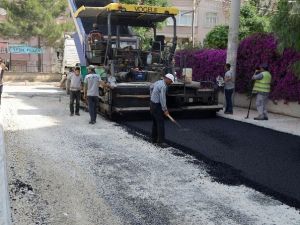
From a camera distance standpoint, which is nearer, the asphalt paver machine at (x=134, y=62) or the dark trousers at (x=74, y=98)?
the asphalt paver machine at (x=134, y=62)

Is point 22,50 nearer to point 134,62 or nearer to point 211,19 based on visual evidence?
point 134,62

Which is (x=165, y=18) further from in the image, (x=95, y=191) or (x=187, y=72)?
(x=95, y=191)

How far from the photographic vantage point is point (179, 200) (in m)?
5.60

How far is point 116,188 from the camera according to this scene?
6.03m

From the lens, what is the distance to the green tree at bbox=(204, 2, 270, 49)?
20.2m

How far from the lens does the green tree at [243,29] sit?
20.2 meters

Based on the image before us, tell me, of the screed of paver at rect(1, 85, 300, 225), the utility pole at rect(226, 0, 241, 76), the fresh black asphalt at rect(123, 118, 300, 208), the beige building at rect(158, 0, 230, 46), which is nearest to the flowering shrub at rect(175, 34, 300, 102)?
the utility pole at rect(226, 0, 241, 76)

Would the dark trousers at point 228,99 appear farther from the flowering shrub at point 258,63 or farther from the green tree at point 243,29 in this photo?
the green tree at point 243,29

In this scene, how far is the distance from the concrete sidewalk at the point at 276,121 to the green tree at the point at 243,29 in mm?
3690

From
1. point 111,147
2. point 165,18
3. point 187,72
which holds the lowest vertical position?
point 111,147

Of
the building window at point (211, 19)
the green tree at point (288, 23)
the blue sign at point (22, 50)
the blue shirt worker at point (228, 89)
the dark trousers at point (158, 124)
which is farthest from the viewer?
the building window at point (211, 19)

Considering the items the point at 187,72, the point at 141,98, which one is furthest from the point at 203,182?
the point at 187,72

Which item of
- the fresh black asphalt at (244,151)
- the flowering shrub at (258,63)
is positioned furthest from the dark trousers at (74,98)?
the flowering shrub at (258,63)

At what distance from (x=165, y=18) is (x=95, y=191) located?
824 centimetres
